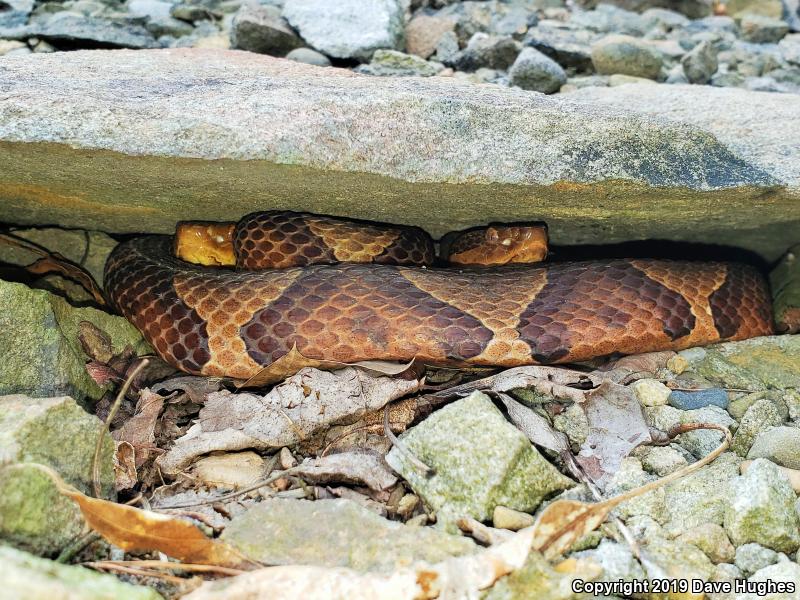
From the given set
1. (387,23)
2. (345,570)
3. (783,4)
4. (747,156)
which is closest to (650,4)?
(783,4)

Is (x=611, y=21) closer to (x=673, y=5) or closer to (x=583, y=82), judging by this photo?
(x=673, y=5)

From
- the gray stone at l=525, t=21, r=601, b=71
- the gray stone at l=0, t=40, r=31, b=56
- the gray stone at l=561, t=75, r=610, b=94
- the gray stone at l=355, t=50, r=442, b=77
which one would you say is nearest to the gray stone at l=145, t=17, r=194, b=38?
the gray stone at l=0, t=40, r=31, b=56

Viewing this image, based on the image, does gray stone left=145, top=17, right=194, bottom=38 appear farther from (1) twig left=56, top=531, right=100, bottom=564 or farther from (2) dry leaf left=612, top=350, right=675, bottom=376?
(1) twig left=56, top=531, right=100, bottom=564

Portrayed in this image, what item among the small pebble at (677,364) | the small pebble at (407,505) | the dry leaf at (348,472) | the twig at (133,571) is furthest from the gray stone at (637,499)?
the twig at (133,571)

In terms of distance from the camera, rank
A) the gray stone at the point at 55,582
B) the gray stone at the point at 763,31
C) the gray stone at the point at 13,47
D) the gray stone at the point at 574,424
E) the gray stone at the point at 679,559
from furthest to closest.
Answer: the gray stone at the point at 763,31 < the gray stone at the point at 13,47 < the gray stone at the point at 574,424 < the gray stone at the point at 679,559 < the gray stone at the point at 55,582

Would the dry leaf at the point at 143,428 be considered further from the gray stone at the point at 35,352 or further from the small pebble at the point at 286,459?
the small pebble at the point at 286,459

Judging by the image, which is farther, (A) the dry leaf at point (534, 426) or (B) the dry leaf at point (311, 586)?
(A) the dry leaf at point (534, 426)
